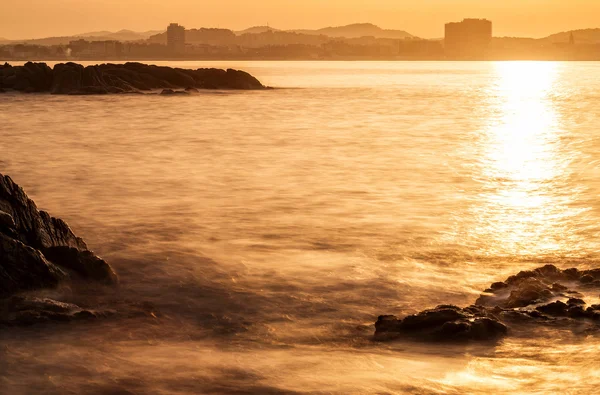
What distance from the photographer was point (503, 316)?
21.9 ft

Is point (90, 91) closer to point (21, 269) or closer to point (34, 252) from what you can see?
point (34, 252)

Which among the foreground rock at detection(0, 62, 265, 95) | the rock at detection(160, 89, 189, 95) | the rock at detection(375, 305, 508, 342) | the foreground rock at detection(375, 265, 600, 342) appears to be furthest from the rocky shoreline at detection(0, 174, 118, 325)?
the foreground rock at detection(0, 62, 265, 95)

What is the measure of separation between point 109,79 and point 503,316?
45.7m

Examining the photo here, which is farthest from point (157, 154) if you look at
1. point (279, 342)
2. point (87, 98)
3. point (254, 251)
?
point (87, 98)

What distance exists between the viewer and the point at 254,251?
934 cm

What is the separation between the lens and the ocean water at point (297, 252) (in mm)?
5633

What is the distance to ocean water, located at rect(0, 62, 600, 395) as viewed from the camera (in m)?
5.63

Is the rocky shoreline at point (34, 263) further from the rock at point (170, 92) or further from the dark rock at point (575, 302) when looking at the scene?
the rock at point (170, 92)

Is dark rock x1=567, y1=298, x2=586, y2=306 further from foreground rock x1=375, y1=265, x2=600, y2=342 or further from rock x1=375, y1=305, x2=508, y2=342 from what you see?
rock x1=375, y1=305, x2=508, y2=342

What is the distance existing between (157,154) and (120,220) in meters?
8.59

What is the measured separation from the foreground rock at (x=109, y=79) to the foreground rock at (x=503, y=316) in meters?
40.8

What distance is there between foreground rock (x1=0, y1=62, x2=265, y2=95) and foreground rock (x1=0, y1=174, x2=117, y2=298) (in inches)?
1535

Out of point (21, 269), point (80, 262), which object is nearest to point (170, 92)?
point (80, 262)

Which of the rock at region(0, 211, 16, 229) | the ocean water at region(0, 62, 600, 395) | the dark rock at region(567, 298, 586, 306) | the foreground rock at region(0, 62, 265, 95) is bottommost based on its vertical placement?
the ocean water at region(0, 62, 600, 395)
